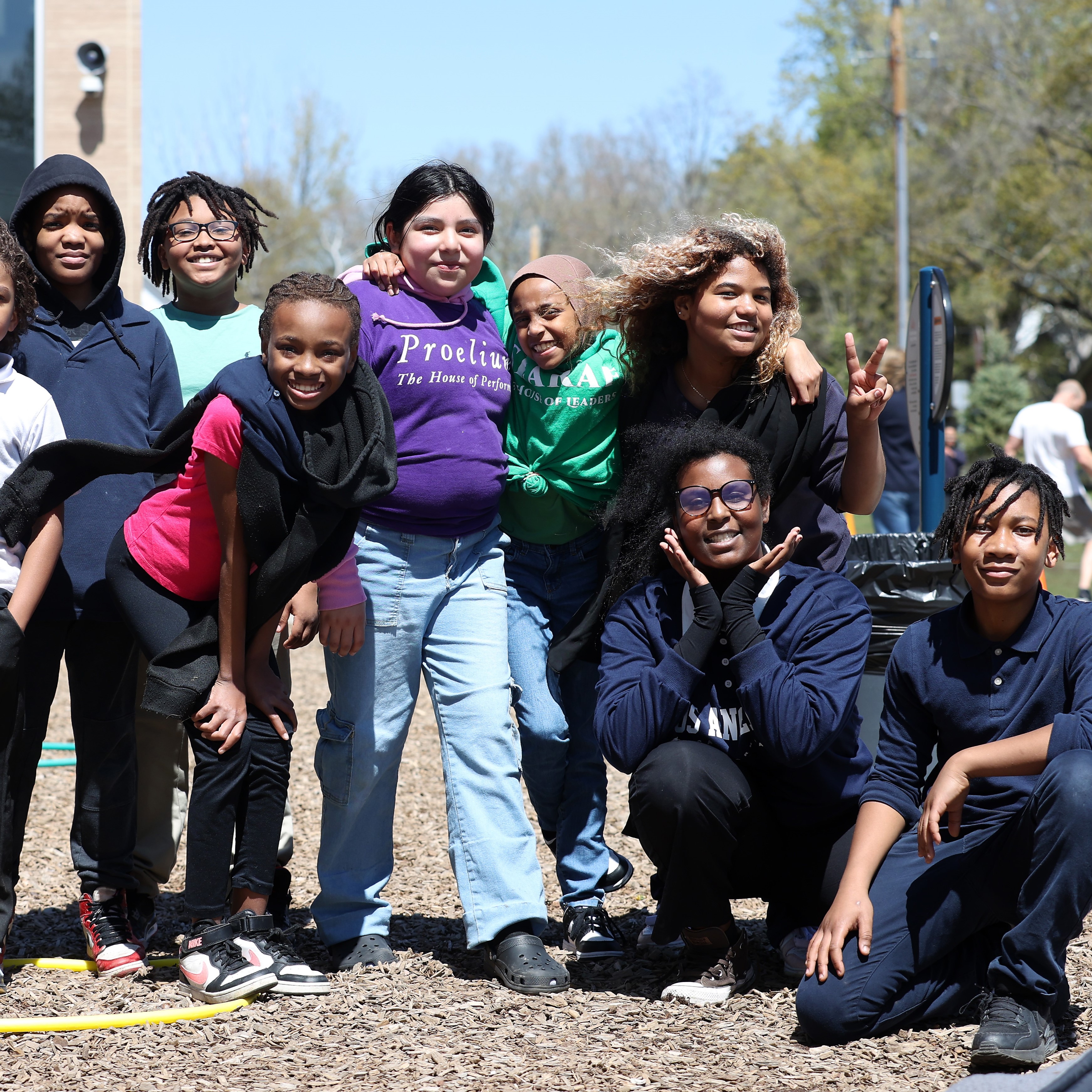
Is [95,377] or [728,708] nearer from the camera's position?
[728,708]

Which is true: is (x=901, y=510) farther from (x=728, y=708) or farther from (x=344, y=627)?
(x=344, y=627)

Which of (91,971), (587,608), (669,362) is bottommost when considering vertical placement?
(91,971)

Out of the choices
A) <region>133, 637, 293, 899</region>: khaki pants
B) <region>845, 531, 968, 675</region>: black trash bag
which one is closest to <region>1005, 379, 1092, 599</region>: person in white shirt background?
<region>845, 531, 968, 675</region>: black trash bag

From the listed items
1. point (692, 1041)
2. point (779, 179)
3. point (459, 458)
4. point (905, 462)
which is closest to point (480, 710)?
point (459, 458)

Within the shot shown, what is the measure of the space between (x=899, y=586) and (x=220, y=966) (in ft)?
8.58

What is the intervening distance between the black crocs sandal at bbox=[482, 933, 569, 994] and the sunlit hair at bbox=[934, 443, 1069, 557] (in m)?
1.54

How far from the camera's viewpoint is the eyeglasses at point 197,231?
4016mm

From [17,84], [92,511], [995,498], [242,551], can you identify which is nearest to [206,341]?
[92,511]

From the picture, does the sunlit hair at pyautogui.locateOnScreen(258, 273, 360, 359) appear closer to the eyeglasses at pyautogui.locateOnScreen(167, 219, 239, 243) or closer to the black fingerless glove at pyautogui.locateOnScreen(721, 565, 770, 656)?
the eyeglasses at pyautogui.locateOnScreen(167, 219, 239, 243)

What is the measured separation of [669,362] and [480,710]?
119 centimetres

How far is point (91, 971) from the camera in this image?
3.73 meters

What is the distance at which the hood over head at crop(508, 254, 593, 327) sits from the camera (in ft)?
12.5

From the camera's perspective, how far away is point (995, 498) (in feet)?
10.8

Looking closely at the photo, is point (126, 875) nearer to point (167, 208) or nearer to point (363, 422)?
point (363, 422)
